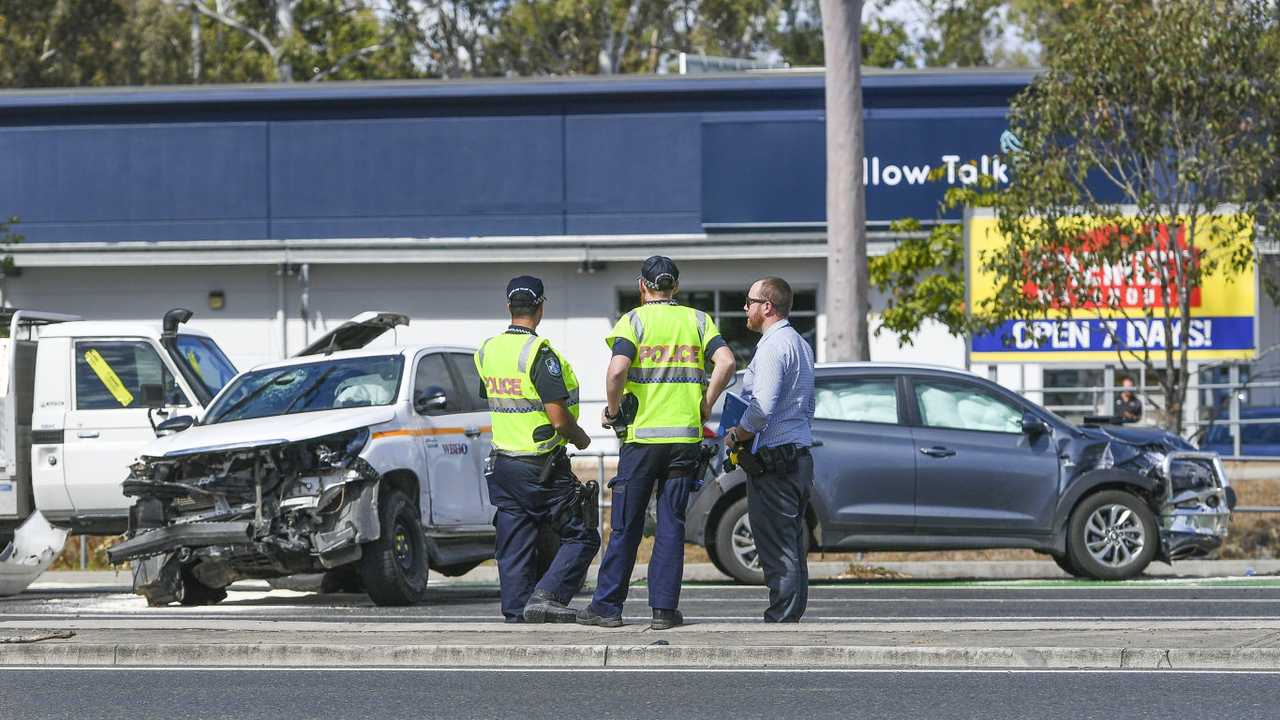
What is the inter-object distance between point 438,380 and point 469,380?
45 cm

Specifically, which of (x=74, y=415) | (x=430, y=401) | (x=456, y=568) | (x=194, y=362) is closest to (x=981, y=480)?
(x=456, y=568)

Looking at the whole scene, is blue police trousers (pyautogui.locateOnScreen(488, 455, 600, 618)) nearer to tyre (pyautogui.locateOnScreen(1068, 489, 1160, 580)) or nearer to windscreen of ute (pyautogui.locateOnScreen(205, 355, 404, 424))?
windscreen of ute (pyautogui.locateOnScreen(205, 355, 404, 424))

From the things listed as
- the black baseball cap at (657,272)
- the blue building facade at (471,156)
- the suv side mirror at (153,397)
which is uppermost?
the blue building facade at (471,156)

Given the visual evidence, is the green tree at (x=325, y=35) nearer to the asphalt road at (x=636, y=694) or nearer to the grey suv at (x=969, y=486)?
the grey suv at (x=969, y=486)

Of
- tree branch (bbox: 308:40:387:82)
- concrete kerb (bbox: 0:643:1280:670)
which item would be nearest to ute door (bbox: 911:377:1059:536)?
concrete kerb (bbox: 0:643:1280:670)

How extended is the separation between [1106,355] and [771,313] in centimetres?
1524

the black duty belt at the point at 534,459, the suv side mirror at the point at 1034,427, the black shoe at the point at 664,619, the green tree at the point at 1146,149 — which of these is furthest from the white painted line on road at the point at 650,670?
the green tree at the point at 1146,149

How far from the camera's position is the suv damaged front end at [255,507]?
12438 millimetres

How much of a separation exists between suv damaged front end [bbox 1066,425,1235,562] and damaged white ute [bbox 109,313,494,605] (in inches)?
184

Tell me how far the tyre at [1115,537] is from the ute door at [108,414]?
6.82 m

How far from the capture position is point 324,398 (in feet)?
44.4

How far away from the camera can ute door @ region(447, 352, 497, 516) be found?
14.0 m

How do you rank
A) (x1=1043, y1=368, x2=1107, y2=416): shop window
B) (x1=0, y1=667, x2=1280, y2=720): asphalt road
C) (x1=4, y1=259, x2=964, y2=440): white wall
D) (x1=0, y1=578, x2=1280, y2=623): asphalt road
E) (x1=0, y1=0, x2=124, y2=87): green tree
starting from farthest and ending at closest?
(x1=0, y1=0, x2=124, y2=87): green tree, (x1=4, y1=259, x2=964, y2=440): white wall, (x1=1043, y1=368, x2=1107, y2=416): shop window, (x1=0, y1=578, x2=1280, y2=623): asphalt road, (x1=0, y1=667, x2=1280, y2=720): asphalt road

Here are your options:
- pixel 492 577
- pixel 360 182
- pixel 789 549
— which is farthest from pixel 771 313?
pixel 360 182
